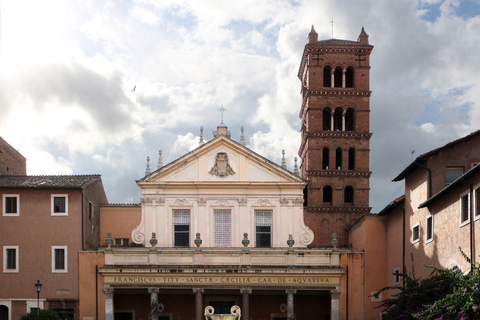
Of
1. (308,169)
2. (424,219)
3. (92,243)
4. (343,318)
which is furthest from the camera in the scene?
(308,169)

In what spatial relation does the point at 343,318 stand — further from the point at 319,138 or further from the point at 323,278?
the point at 319,138

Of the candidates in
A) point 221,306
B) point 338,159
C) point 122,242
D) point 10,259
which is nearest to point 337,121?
point 338,159

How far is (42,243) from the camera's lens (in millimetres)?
44438

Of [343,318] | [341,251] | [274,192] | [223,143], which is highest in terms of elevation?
[223,143]

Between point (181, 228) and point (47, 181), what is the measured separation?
8997mm

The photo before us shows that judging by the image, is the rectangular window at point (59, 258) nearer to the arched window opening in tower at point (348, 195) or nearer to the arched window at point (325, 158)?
the arched window at point (325, 158)

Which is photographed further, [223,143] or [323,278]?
[223,143]

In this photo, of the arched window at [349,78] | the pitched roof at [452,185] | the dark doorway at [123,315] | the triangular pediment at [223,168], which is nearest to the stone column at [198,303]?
the dark doorway at [123,315]

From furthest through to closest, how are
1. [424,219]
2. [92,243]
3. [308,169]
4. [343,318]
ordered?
[308,169]
[92,243]
[343,318]
[424,219]

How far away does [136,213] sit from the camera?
50125mm

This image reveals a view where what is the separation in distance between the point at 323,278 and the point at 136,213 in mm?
13691

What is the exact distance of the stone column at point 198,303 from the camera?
143 feet

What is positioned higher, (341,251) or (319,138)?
(319,138)

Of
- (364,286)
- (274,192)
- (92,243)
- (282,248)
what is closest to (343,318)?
(364,286)
